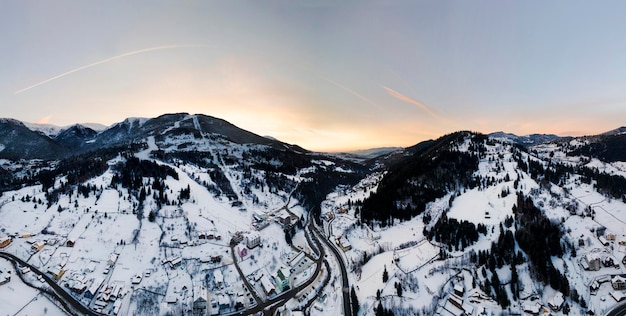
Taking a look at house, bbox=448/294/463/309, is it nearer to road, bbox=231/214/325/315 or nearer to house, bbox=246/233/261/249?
road, bbox=231/214/325/315

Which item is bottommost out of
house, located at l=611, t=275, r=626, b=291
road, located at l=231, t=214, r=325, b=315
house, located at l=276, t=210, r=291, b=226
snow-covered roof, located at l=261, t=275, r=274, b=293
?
road, located at l=231, t=214, r=325, b=315

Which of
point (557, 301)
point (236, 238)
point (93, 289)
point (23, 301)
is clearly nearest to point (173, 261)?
point (93, 289)

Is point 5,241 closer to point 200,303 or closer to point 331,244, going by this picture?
point 200,303

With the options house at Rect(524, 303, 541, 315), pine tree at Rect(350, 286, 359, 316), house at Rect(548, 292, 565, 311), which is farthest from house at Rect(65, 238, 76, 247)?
house at Rect(548, 292, 565, 311)

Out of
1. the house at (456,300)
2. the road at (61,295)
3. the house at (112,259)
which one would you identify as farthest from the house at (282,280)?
the house at (112,259)

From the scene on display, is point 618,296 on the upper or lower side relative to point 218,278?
upper

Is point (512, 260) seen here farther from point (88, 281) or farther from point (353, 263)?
point (88, 281)

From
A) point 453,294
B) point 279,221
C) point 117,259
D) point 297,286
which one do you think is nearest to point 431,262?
Result: point 453,294
